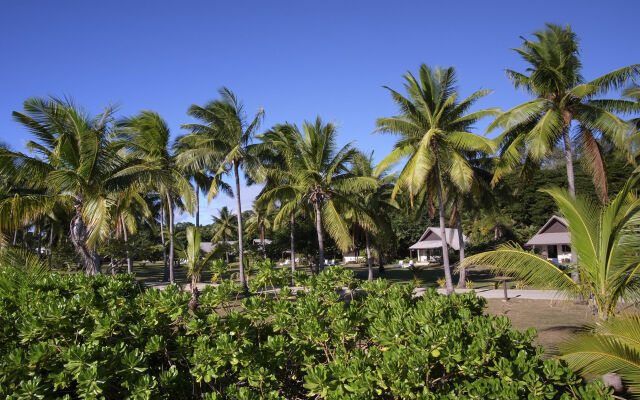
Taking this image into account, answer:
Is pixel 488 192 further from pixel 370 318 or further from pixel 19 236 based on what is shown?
pixel 19 236

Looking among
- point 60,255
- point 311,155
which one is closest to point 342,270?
point 311,155

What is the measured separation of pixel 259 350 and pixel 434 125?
13345mm

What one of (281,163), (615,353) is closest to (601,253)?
(615,353)

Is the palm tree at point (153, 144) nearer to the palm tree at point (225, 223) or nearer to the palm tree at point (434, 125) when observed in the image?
the palm tree at point (434, 125)

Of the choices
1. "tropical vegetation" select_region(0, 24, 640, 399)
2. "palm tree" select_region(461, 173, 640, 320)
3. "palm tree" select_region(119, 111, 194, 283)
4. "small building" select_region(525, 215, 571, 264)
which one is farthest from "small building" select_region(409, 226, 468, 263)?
"palm tree" select_region(461, 173, 640, 320)

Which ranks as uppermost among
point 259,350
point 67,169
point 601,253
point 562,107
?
point 562,107

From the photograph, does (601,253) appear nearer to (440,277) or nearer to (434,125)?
(434,125)

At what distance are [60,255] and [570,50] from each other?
31.9 meters

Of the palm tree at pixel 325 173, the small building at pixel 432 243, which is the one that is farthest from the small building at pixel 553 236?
the palm tree at pixel 325 173

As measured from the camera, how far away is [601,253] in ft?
18.4

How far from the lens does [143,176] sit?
38.6 feet

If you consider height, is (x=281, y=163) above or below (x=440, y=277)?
above

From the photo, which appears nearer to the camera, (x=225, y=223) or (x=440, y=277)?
(x=440, y=277)

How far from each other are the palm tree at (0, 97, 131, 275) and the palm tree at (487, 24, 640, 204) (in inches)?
531
